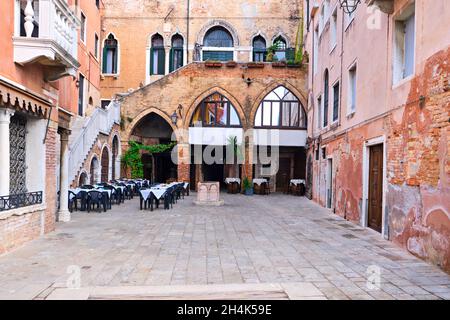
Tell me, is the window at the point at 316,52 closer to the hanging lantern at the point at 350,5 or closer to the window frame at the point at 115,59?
the hanging lantern at the point at 350,5

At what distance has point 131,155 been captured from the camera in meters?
20.9

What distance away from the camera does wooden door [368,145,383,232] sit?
890cm

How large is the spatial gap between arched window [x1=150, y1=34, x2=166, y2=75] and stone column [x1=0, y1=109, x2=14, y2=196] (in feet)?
63.3

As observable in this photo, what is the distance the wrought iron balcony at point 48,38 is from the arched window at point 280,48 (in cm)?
1658

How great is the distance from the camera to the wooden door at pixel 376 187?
29.2 ft

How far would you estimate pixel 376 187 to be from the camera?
9.18 metres

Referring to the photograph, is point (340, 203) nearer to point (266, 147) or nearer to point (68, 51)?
point (68, 51)

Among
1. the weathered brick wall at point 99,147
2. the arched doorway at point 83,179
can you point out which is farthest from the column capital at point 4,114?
the arched doorway at point 83,179

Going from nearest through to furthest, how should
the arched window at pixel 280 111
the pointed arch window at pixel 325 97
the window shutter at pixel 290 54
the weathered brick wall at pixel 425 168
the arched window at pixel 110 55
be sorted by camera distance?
the weathered brick wall at pixel 425 168 → the pointed arch window at pixel 325 97 → the arched window at pixel 280 111 → the window shutter at pixel 290 54 → the arched window at pixel 110 55

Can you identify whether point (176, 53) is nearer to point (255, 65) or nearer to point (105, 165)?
point (255, 65)

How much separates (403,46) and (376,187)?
3.16 metres

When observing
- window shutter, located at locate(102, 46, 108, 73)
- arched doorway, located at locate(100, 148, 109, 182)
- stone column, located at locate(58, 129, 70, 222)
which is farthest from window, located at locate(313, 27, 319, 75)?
window shutter, located at locate(102, 46, 108, 73)

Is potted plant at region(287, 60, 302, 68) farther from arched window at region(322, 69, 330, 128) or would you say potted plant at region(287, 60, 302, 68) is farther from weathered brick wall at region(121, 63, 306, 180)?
arched window at region(322, 69, 330, 128)
